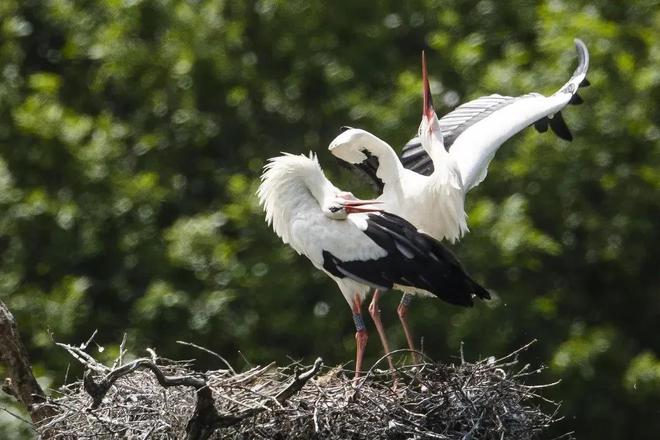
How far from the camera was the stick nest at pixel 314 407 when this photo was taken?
834 centimetres

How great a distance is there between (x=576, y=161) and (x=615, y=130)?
0.42 metres

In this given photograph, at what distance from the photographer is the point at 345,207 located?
9328 millimetres

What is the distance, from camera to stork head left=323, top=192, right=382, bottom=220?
9.30 m

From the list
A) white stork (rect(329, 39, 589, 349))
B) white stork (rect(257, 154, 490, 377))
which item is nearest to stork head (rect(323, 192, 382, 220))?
white stork (rect(257, 154, 490, 377))

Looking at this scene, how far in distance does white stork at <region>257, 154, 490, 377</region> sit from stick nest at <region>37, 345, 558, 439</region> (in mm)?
475

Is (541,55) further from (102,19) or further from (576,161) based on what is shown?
(102,19)

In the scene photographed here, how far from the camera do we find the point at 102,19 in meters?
16.1

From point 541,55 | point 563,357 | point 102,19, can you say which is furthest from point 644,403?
point 102,19

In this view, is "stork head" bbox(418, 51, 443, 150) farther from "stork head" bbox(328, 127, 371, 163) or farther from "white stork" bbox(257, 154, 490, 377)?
"white stork" bbox(257, 154, 490, 377)

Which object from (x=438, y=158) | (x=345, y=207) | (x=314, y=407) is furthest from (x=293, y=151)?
(x=314, y=407)

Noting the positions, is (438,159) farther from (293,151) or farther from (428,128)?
(293,151)

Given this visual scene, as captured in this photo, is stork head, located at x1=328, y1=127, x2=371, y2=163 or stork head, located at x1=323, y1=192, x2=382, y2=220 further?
stork head, located at x1=328, y1=127, x2=371, y2=163

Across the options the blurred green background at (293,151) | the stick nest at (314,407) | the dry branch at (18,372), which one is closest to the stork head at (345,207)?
the stick nest at (314,407)

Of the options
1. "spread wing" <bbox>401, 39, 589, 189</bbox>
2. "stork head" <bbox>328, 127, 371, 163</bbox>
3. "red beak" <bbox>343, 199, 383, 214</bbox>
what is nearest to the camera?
"red beak" <bbox>343, 199, 383, 214</bbox>
